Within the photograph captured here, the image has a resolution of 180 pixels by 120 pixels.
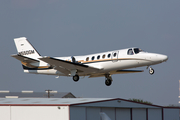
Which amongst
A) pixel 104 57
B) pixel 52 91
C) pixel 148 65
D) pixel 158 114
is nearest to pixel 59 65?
pixel 104 57

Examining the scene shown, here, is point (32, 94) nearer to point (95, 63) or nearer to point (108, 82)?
point (108, 82)

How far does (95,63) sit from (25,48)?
30.2 ft

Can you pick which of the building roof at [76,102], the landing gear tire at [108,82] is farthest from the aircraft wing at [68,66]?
the landing gear tire at [108,82]

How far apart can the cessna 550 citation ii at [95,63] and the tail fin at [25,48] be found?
1965mm

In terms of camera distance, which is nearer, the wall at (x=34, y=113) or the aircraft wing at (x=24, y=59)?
the wall at (x=34, y=113)

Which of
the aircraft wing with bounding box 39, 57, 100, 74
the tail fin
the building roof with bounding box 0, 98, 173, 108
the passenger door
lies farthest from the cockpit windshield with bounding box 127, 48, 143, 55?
the tail fin

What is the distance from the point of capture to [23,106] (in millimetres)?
24312

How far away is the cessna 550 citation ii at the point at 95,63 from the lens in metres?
26.6

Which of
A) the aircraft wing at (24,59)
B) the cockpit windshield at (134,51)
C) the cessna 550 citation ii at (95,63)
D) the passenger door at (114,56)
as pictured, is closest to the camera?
the cessna 550 citation ii at (95,63)

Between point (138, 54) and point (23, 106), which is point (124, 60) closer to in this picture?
point (138, 54)

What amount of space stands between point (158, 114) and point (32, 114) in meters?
13.7

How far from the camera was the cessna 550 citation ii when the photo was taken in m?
26.6

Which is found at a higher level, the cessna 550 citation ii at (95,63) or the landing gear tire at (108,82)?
the cessna 550 citation ii at (95,63)

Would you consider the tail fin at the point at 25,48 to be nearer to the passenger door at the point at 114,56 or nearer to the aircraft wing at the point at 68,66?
the aircraft wing at the point at 68,66
